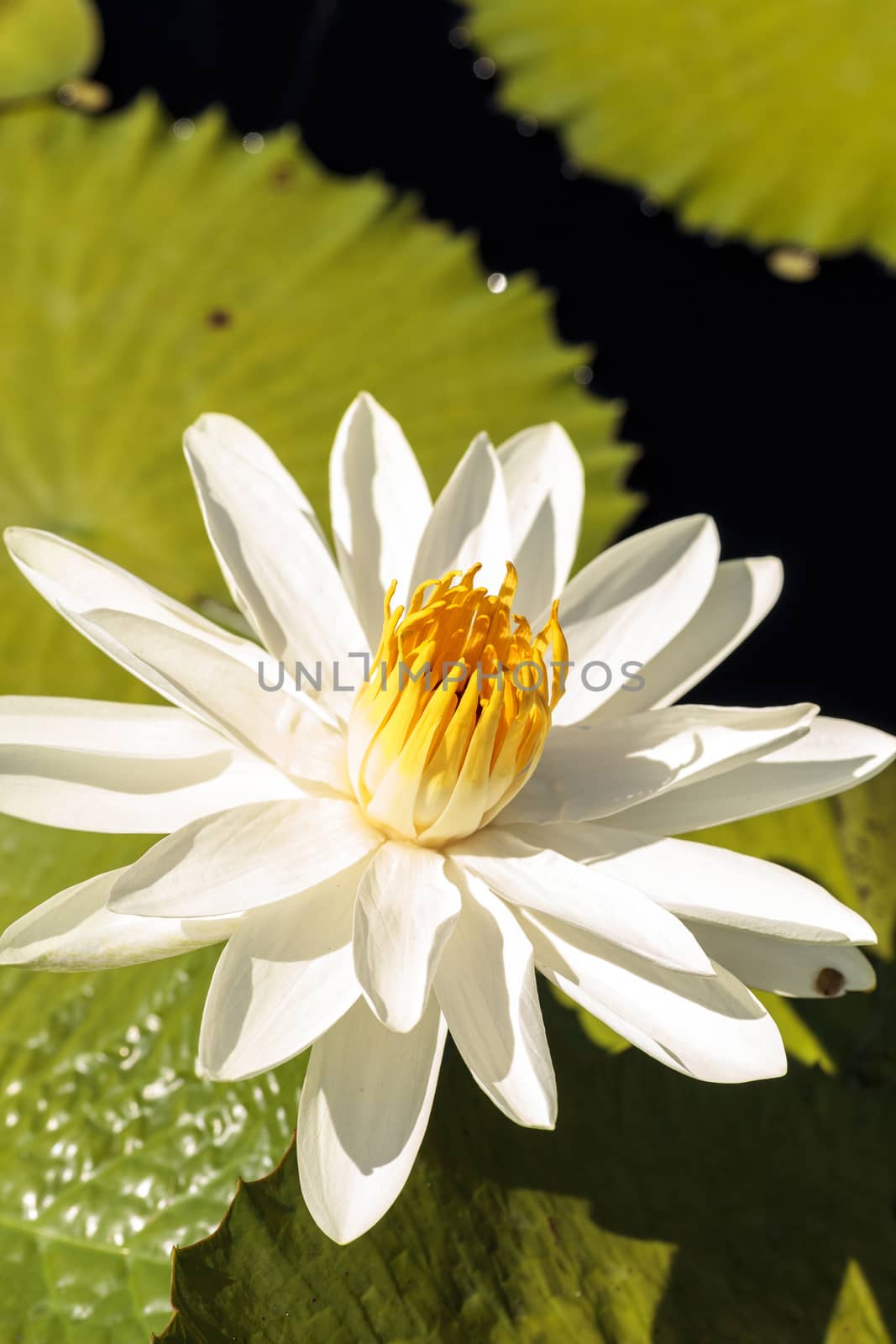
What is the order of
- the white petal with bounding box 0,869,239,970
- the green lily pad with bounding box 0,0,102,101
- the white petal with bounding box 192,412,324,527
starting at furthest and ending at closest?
the green lily pad with bounding box 0,0,102,101
the white petal with bounding box 192,412,324,527
the white petal with bounding box 0,869,239,970

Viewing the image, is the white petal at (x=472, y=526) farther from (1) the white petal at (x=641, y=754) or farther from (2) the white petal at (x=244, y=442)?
(1) the white petal at (x=641, y=754)

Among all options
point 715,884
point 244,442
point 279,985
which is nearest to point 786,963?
point 715,884

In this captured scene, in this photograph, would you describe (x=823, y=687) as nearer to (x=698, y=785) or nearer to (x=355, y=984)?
(x=698, y=785)

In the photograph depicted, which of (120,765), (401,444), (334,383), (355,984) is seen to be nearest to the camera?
(355,984)

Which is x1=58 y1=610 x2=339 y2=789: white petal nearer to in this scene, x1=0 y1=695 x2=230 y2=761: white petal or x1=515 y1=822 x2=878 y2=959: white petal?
x1=0 y1=695 x2=230 y2=761: white petal

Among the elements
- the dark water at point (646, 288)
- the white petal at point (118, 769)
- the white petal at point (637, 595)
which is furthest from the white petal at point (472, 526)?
the dark water at point (646, 288)

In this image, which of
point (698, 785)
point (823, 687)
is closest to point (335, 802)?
point (698, 785)

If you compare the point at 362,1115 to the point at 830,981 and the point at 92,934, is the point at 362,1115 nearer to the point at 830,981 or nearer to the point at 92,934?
the point at 92,934

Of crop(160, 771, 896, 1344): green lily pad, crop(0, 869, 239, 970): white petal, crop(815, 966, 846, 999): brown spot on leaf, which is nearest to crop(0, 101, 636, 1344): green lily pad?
crop(160, 771, 896, 1344): green lily pad

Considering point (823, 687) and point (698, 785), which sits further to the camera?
point (823, 687)
